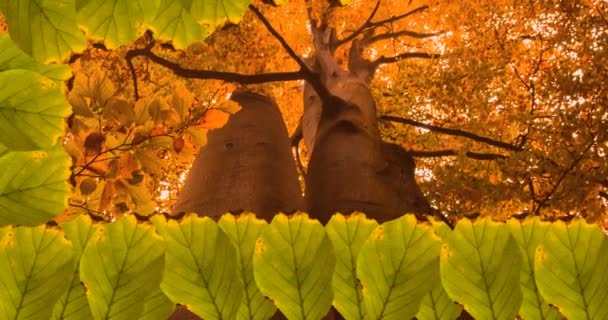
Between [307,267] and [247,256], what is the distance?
76mm

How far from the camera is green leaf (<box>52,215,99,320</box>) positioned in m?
0.58

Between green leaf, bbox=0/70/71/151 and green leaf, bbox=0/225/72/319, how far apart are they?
0.32 feet

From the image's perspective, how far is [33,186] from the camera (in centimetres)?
62

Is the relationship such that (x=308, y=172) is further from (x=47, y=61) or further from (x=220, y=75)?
(x=47, y=61)

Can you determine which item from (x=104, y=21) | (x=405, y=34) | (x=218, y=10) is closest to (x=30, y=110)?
(x=104, y=21)

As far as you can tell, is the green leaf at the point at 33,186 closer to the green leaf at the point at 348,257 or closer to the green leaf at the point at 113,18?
the green leaf at the point at 113,18

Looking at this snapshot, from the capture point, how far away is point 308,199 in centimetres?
264

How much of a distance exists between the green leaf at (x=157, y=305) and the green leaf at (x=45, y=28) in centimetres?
29

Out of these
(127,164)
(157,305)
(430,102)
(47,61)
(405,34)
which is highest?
(405,34)

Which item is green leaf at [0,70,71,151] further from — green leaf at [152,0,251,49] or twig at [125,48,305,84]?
twig at [125,48,305,84]

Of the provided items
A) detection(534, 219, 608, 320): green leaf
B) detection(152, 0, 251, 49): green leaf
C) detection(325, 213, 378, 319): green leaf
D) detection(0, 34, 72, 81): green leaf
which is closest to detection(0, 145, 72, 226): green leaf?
detection(0, 34, 72, 81): green leaf

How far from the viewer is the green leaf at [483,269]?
1.90 ft

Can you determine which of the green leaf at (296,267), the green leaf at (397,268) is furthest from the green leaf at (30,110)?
the green leaf at (397,268)

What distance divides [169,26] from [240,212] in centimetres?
25
